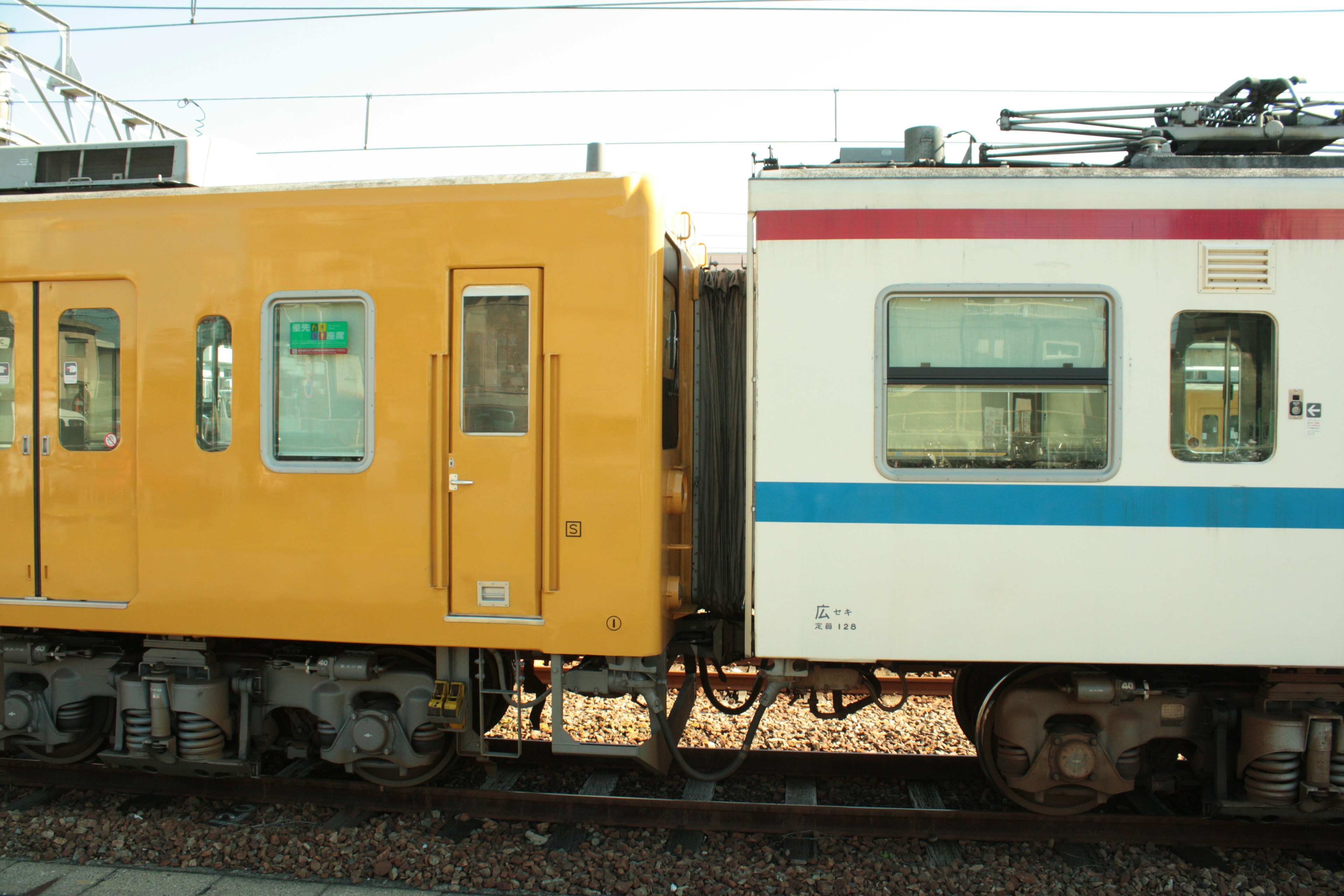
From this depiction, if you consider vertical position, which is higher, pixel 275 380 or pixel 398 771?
pixel 275 380

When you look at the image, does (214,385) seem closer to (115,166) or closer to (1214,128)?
(115,166)

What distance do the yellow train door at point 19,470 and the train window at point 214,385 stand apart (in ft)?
3.41

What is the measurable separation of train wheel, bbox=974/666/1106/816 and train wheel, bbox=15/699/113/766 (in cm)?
512

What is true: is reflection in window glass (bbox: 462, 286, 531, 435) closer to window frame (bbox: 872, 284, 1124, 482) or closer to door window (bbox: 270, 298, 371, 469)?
door window (bbox: 270, 298, 371, 469)

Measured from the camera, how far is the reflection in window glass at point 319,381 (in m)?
4.02

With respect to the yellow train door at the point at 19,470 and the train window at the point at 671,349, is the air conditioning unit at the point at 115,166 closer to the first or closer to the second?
the yellow train door at the point at 19,470

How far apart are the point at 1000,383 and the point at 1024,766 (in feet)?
6.74

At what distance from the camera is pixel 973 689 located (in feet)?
14.7

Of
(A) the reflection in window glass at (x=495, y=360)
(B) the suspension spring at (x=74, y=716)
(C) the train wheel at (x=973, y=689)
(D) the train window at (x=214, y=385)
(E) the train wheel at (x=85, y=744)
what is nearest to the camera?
(A) the reflection in window glass at (x=495, y=360)

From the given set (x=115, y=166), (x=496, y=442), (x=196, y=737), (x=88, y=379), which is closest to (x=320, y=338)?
(x=496, y=442)

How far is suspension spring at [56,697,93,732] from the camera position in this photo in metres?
4.54

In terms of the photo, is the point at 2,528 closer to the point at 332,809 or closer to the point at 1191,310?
the point at 332,809

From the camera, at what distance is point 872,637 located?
12.2 ft

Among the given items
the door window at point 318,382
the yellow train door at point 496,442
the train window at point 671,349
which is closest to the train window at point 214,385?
the door window at point 318,382
